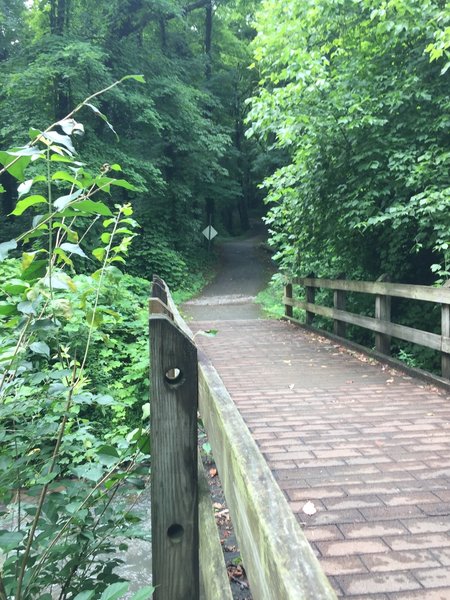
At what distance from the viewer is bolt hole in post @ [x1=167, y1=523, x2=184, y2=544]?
172 cm

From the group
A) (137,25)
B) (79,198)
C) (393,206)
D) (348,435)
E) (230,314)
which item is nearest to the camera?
(79,198)

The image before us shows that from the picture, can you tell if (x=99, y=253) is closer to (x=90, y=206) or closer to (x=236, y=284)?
(x=90, y=206)

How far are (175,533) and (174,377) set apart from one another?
1.78ft

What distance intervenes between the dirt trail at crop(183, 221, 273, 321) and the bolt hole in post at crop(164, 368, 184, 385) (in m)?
A: 12.9

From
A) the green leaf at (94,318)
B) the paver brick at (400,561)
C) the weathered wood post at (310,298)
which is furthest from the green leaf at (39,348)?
the weathered wood post at (310,298)

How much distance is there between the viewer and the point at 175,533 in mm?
1726

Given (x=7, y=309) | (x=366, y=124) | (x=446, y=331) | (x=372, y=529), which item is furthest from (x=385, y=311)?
(x=7, y=309)

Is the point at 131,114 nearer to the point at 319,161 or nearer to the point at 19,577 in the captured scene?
the point at 319,161

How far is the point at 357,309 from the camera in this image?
955 centimetres

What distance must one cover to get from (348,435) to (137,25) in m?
19.8

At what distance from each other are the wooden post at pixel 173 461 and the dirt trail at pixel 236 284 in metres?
12.8

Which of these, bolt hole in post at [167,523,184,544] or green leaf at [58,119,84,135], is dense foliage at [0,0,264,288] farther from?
bolt hole in post at [167,523,184,544]

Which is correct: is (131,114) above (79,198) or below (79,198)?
above

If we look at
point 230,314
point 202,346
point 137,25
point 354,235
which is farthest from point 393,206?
point 137,25
